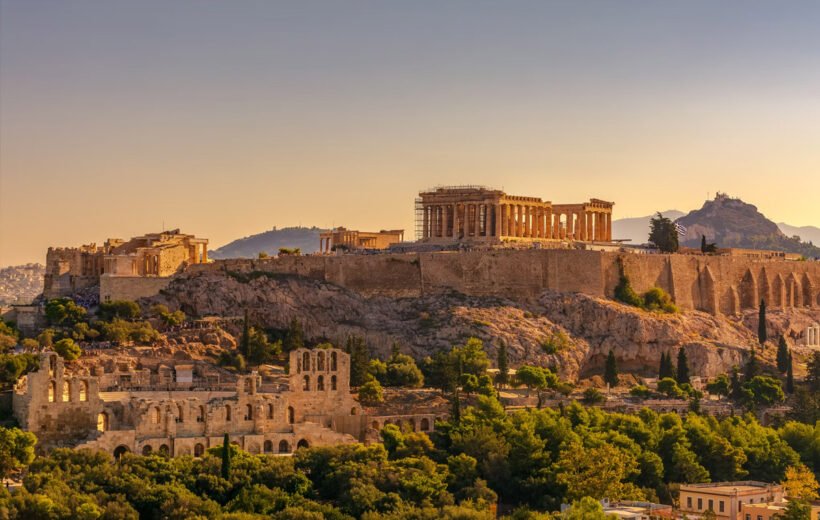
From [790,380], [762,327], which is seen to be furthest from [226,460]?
[762,327]

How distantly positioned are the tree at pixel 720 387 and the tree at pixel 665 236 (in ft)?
66.1

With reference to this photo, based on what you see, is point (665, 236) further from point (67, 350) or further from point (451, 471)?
point (67, 350)

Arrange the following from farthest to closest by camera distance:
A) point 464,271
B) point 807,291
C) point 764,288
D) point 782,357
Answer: point 807,291, point 764,288, point 782,357, point 464,271

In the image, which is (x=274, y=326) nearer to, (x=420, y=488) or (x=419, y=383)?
(x=419, y=383)

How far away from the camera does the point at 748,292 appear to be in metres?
116

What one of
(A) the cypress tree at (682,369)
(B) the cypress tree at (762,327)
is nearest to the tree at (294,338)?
(A) the cypress tree at (682,369)

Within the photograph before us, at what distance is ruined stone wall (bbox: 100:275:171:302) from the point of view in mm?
95562

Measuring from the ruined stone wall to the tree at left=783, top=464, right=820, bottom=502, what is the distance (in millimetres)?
33657

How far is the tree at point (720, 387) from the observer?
9588 centimetres

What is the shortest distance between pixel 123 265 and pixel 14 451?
94.0ft

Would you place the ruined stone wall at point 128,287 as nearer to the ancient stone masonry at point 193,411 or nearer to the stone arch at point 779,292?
the ancient stone masonry at point 193,411

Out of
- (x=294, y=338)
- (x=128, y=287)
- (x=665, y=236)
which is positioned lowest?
(x=294, y=338)

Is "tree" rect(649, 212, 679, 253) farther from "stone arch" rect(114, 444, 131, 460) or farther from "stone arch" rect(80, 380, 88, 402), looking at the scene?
"stone arch" rect(114, 444, 131, 460)

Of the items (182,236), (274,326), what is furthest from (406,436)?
(182,236)
